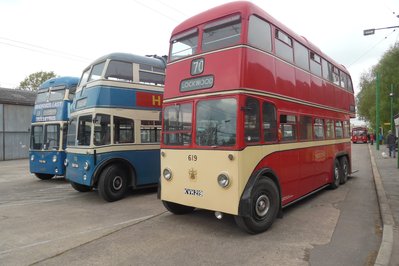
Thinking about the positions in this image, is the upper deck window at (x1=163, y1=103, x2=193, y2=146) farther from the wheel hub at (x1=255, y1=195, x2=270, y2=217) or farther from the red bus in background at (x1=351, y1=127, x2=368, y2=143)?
the red bus in background at (x1=351, y1=127, x2=368, y2=143)

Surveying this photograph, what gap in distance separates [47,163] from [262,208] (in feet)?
31.7

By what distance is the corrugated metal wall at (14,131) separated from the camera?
25672mm

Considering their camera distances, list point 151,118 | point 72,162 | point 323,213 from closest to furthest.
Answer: point 323,213 < point 72,162 < point 151,118

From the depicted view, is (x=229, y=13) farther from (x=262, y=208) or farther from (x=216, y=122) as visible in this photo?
(x=262, y=208)

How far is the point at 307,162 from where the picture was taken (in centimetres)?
816

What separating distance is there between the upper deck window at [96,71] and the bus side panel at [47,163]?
13.2ft

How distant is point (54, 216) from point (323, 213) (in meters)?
6.07

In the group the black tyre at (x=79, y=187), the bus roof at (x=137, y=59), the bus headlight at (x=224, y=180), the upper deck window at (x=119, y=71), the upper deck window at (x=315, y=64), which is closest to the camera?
the bus headlight at (x=224, y=180)

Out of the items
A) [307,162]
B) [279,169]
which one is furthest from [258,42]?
[307,162]

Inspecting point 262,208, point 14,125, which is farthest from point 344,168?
point 14,125

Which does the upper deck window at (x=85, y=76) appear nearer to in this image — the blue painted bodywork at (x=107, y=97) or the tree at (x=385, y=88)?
the blue painted bodywork at (x=107, y=97)

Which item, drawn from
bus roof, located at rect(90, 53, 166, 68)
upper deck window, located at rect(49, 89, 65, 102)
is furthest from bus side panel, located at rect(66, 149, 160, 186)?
upper deck window, located at rect(49, 89, 65, 102)

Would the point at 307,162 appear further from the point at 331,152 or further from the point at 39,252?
the point at 39,252

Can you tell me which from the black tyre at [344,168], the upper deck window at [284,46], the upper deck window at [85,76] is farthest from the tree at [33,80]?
the upper deck window at [284,46]
